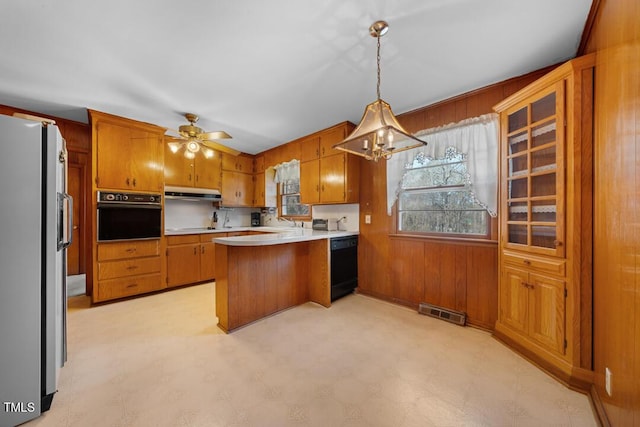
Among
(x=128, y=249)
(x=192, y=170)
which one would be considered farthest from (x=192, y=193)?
(x=128, y=249)

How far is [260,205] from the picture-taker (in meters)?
5.11

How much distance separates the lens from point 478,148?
8.14 feet

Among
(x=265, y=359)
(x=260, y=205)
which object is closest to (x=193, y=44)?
(x=265, y=359)

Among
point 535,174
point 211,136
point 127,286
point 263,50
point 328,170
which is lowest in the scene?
point 127,286

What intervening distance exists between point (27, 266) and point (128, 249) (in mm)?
2148

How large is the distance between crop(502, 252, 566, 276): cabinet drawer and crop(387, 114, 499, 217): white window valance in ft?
1.52

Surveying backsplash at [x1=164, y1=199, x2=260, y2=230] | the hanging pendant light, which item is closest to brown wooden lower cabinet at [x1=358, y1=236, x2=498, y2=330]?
the hanging pendant light

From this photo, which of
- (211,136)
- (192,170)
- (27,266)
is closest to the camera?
(27,266)

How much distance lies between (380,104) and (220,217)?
4263 millimetres

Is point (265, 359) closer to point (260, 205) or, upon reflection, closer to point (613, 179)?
point (613, 179)

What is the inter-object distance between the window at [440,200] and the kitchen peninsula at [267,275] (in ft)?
3.11

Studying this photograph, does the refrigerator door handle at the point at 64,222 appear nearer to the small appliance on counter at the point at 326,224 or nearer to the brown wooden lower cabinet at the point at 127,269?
the brown wooden lower cabinet at the point at 127,269

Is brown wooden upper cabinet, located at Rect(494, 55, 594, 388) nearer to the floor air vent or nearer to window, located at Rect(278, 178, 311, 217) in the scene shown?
the floor air vent

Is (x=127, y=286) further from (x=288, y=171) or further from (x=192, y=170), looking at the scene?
(x=288, y=171)
